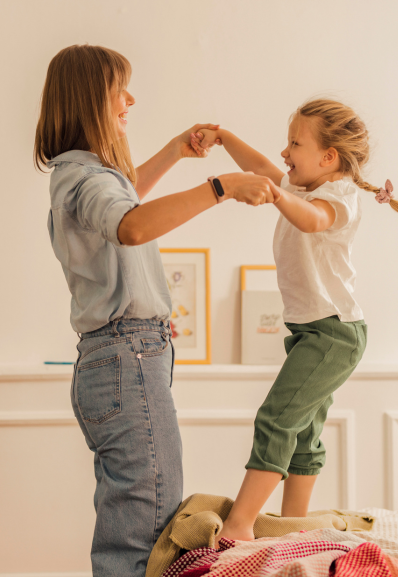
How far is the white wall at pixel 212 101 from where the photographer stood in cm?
202

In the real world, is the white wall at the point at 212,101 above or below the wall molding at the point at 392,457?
above

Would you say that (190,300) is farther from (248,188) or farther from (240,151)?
(248,188)

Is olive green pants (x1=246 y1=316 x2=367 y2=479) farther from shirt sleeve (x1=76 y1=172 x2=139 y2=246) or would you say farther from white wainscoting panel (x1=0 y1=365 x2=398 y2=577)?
white wainscoting panel (x1=0 y1=365 x2=398 y2=577)

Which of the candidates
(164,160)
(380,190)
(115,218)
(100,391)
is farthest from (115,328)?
(380,190)

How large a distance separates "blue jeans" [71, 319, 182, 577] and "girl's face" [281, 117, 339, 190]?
0.57 m

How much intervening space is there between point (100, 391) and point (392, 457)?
1.47 meters

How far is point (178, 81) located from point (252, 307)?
95 cm

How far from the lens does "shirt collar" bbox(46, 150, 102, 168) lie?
100cm

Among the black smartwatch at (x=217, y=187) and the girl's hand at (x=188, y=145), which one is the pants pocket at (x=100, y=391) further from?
the girl's hand at (x=188, y=145)

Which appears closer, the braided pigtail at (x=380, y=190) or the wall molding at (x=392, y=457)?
the braided pigtail at (x=380, y=190)

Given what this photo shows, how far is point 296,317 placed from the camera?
4.07 ft

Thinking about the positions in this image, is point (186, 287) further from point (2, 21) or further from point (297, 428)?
point (2, 21)

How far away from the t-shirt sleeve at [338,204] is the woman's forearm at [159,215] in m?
0.35

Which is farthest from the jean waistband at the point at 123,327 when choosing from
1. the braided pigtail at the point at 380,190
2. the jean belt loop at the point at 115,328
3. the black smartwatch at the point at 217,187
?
the braided pigtail at the point at 380,190
